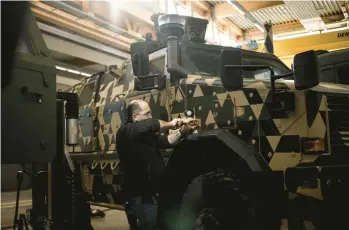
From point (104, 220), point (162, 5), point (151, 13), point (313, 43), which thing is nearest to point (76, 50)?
point (151, 13)

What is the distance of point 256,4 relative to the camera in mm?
8477

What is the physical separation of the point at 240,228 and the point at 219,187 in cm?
A: 33

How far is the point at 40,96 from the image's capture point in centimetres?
194

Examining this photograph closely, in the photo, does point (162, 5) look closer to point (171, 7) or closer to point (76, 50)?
point (171, 7)

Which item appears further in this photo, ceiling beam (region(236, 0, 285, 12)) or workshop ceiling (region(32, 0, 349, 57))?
ceiling beam (region(236, 0, 285, 12))

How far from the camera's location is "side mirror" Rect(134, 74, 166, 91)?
13.5 feet

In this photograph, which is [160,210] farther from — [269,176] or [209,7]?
[209,7]

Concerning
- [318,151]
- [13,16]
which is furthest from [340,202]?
[13,16]

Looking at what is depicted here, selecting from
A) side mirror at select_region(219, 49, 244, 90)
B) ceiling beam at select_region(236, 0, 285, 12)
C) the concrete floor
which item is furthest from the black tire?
ceiling beam at select_region(236, 0, 285, 12)

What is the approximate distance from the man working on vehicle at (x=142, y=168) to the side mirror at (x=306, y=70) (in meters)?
1.06

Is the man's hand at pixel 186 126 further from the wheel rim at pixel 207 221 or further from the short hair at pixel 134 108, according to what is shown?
the wheel rim at pixel 207 221

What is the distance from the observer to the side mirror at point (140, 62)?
164 inches

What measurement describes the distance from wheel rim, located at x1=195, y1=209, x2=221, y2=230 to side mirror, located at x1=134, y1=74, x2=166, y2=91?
1.36m

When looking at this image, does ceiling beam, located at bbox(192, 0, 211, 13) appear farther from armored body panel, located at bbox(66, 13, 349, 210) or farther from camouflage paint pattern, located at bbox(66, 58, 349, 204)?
camouflage paint pattern, located at bbox(66, 58, 349, 204)
